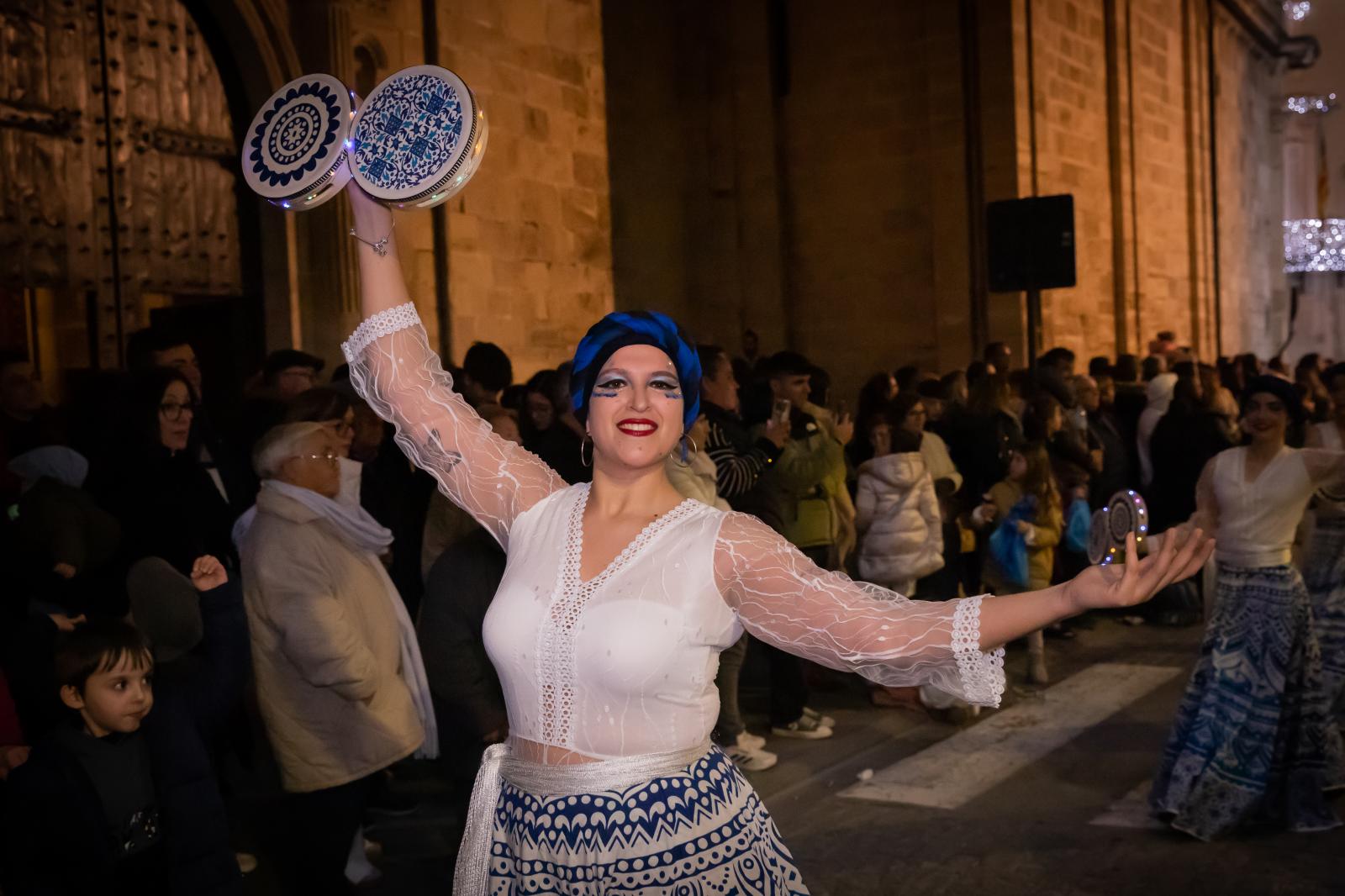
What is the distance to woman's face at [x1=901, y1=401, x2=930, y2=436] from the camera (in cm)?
841

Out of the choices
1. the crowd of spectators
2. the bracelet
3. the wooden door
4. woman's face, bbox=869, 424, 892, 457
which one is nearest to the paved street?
the crowd of spectators

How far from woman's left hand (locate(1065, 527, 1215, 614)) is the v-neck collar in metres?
0.78

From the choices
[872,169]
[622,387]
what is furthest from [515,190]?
[622,387]

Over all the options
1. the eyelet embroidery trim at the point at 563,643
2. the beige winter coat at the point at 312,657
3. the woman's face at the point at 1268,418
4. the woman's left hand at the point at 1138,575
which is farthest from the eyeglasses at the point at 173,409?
the woman's face at the point at 1268,418

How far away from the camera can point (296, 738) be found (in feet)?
15.2

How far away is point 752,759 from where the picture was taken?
6.71 meters

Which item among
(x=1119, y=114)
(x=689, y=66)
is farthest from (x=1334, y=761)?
(x=1119, y=114)

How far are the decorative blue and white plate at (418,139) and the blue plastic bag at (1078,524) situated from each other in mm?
5871

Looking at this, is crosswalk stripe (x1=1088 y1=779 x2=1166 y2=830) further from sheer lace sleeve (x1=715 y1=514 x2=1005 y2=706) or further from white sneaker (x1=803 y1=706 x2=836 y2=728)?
sheer lace sleeve (x1=715 y1=514 x2=1005 y2=706)

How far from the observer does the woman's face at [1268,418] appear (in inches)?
239

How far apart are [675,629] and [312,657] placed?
2331 millimetres

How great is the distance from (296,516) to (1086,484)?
6.99 meters

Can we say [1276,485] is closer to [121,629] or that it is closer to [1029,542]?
[1029,542]

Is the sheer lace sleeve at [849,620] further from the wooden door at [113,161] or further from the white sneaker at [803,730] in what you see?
the wooden door at [113,161]
